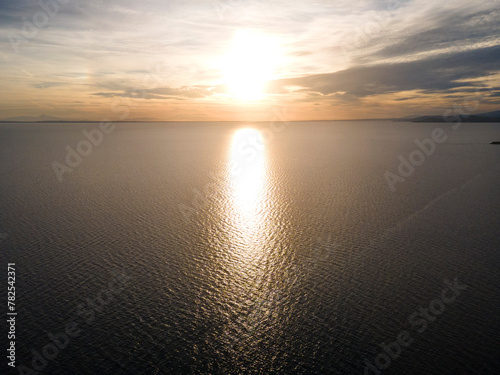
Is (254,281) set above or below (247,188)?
below

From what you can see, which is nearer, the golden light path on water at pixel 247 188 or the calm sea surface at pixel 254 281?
the calm sea surface at pixel 254 281

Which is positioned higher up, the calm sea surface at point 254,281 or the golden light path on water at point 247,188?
the golden light path on water at point 247,188

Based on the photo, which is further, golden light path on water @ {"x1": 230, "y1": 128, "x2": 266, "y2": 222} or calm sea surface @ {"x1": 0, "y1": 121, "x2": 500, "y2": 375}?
golden light path on water @ {"x1": 230, "y1": 128, "x2": 266, "y2": 222}

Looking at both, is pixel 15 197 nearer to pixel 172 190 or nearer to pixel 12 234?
pixel 12 234

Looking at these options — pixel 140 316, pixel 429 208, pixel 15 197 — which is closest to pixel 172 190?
pixel 15 197

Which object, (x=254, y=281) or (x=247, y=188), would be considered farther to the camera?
(x=247, y=188)

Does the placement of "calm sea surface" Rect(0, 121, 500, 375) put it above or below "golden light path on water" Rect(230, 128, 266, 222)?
below

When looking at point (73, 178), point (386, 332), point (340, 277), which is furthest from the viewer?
point (73, 178)

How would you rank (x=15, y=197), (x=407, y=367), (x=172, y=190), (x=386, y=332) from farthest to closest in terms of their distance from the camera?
(x=172, y=190) → (x=15, y=197) → (x=386, y=332) → (x=407, y=367)
